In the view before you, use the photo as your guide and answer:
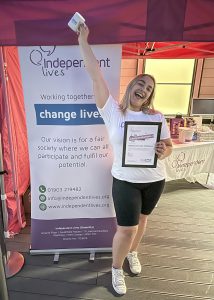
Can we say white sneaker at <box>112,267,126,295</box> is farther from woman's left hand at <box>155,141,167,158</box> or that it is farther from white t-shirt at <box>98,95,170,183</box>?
woman's left hand at <box>155,141,167,158</box>

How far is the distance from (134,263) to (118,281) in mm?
240

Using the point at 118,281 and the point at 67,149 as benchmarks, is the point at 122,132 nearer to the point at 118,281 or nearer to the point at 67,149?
the point at 67,149

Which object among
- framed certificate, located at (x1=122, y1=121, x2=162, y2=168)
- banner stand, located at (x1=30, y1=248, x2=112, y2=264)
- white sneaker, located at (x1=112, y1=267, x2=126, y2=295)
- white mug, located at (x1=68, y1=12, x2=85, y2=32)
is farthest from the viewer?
banner stand, located at (x1=30, y1=248, x2=112, y2=264)

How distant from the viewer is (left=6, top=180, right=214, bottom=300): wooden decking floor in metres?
1.81

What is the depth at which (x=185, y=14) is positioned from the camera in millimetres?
1382

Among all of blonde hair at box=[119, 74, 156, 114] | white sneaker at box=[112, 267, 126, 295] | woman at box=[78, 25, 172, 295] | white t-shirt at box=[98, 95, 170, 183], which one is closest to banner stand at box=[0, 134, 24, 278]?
white sneaker at box=[112, 267, 126, 295]

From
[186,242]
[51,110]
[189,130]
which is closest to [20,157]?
[51,110]

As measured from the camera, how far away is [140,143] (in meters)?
1.59

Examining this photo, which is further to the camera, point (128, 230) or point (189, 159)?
point (189, 159)

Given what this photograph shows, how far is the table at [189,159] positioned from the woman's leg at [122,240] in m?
1.48

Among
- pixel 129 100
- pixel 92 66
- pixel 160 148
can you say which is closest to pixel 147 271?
pixel 160 148

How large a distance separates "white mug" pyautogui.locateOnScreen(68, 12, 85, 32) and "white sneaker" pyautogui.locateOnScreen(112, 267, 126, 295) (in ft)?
5.33

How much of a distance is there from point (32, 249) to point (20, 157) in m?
0.88

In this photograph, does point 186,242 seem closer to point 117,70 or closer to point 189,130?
point 189,130
